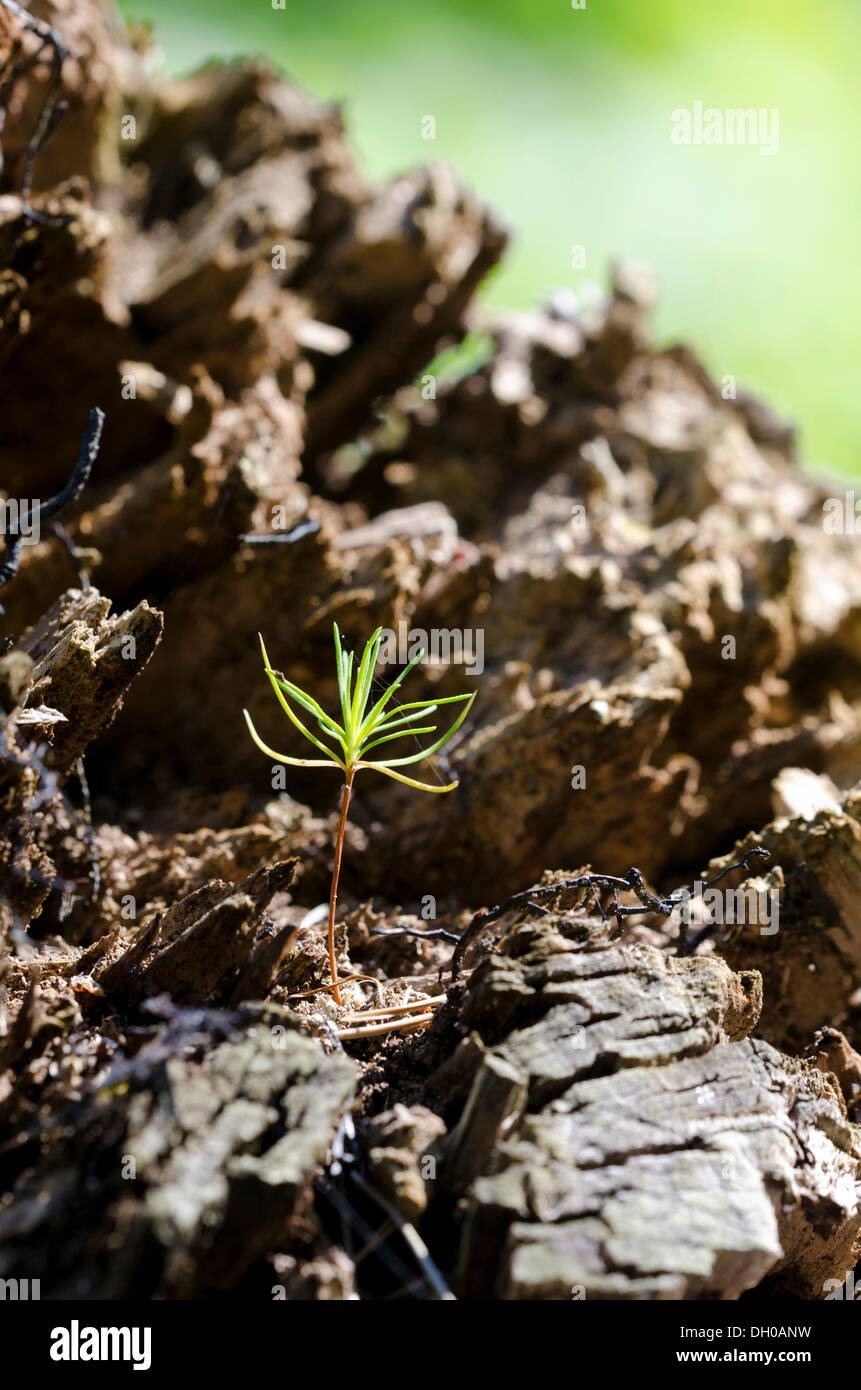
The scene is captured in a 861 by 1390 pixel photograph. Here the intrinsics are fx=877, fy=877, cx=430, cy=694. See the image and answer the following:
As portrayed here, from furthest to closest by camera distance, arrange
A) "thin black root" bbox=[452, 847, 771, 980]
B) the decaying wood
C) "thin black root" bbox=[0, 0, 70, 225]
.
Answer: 1. "thin black root" bbox=[0, 0, 70, 225]
2. "thin black root" bbox=[452, 847, 771, 980]
3. the decaying wood

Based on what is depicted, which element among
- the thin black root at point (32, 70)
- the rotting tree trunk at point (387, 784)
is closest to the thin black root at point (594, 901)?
the rotting tree trunk at point (387, 784)

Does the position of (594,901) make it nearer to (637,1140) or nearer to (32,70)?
(637,1140)

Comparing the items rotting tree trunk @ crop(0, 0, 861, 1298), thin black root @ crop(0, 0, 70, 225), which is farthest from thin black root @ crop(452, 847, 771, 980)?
thin black root @ crop(0, 0, 70, 225)

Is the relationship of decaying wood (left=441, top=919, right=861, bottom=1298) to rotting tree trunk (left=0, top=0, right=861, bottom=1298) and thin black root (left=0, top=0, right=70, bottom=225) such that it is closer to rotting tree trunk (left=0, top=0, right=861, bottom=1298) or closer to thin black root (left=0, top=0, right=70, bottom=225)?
rotting tree trunk (left=0, top=0, right=861, bottom=1298)

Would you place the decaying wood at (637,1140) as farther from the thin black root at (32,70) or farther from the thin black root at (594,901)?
the thin black root at (32,70)

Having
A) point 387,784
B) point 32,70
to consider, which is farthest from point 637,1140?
point 32,70

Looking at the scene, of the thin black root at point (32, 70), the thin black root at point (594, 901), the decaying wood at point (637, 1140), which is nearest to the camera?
the decaying wood at point (637, 1140)

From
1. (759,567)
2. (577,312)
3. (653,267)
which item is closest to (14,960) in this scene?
(759,567)
